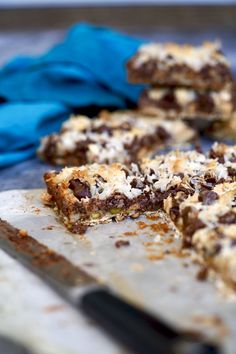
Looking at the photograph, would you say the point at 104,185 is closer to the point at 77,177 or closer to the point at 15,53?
the point at 77,177

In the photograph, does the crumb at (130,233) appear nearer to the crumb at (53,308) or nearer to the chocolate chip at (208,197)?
the chocolate chip at (208,197)

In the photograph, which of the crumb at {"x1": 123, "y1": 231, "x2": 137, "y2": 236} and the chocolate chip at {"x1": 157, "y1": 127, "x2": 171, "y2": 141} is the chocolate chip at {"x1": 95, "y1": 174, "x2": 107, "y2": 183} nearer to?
the crumb at {"x1": 123, "y1": 231, "x2": 137, "y2": 236}

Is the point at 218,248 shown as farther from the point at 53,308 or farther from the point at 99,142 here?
the point at 99,142

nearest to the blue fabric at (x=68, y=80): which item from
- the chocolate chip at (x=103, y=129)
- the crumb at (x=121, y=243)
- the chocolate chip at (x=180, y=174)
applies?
the chocolate chip at (x=103, y=129)

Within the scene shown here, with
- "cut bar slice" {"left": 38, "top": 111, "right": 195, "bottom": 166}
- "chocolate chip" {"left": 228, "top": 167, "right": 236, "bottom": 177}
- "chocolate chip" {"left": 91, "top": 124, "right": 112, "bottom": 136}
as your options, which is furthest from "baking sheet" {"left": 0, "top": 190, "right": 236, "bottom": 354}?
"chocolate chip" {"left": 91, "top": 124, "right": 112, "bottom": 136}

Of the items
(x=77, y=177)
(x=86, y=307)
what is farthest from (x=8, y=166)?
(x=86, y=307)
